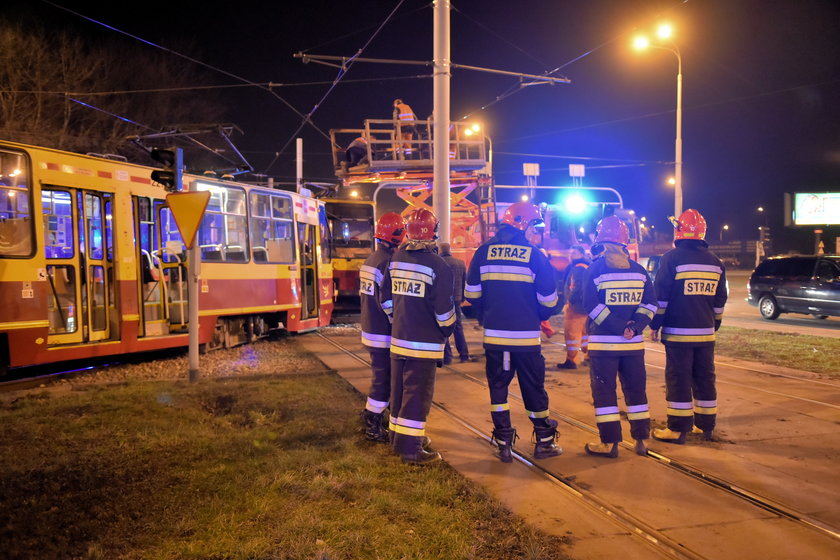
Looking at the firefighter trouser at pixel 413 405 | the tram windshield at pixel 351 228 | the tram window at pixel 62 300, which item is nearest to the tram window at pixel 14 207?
the tram window at pixel 62 300

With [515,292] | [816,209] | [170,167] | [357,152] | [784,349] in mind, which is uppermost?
[357,152]

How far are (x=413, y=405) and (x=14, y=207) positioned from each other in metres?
6.39

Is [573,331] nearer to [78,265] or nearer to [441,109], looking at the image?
[441,109]

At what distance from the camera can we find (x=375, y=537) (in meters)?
3.76

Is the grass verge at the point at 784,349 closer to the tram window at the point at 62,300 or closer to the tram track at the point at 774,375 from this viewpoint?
the tram track at the point at 774,375

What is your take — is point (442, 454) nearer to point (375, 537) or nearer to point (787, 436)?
point (375, 537)

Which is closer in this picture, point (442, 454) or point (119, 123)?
point (442, 454)

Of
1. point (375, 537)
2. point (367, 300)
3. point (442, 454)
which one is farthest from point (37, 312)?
point (375, 537)

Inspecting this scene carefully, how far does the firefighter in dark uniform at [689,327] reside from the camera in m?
5.71

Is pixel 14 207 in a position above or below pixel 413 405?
above

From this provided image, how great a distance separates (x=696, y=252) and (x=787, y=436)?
6.62 feet

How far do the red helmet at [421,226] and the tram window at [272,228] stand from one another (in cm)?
733

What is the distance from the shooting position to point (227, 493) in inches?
173

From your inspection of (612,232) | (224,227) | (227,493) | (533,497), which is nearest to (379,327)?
(227,493)
